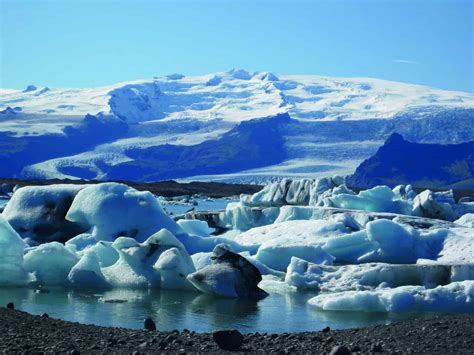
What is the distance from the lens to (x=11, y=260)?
39.0ft

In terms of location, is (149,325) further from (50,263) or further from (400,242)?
(400,242)

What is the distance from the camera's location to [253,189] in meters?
58.7

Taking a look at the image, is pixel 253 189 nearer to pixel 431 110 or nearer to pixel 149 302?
pixel 431 110

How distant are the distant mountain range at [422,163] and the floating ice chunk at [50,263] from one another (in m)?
60.0

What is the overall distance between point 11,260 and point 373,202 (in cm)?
1065

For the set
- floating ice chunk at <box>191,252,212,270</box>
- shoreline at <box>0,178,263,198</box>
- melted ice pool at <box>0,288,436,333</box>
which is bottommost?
shoreline at <box>0,178,263,198</box>

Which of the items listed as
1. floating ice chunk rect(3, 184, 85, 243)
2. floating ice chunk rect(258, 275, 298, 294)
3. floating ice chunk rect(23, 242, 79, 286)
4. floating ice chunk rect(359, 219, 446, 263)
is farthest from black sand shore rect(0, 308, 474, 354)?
floating ice chunk rect(3, 184, 85, 243)

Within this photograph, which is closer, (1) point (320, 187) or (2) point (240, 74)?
(1) point (320, 187)

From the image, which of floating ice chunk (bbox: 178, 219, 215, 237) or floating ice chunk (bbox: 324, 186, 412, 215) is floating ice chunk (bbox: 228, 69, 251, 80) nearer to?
floating ice chunk (bbox: 324, 186, 412, 215)

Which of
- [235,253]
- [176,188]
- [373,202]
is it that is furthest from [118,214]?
[176,188]

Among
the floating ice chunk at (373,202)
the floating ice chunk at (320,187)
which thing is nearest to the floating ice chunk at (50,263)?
the floating ice chunk at (373,202)

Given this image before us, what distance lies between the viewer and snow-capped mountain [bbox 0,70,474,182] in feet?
250

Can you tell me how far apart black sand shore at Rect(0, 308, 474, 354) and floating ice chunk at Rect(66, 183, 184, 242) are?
6040mm

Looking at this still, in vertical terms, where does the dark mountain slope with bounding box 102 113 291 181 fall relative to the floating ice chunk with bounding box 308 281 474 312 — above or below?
below
